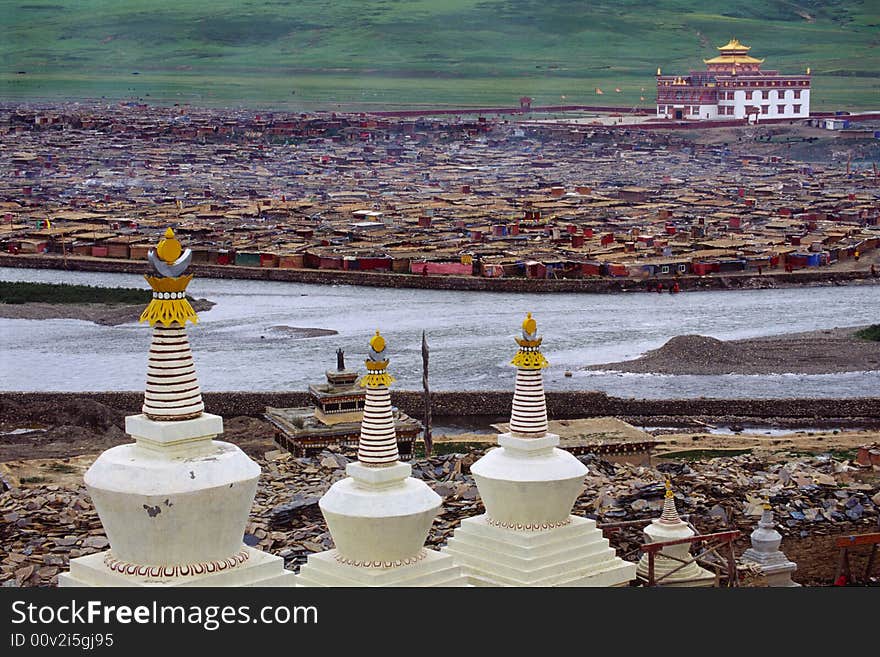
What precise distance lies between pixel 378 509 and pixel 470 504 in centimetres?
479

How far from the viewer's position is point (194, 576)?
6.89m

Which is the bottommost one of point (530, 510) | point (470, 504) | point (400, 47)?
point (470, 504)

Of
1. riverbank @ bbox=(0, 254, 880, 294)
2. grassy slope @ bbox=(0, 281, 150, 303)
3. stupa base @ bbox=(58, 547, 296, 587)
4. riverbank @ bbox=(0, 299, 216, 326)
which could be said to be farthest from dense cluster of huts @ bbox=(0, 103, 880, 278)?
stupa base @ bbox=(58, 547, 296, 587)

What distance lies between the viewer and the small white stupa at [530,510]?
8219 millimetres

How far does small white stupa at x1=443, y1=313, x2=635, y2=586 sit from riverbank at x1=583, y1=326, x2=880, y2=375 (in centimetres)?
1456

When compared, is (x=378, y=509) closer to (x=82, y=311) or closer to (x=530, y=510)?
(x=530, y=510)

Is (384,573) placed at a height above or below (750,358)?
above

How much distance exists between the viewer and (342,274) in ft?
108

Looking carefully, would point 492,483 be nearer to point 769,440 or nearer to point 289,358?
point 769,440

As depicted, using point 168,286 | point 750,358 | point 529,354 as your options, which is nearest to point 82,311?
point 750,358

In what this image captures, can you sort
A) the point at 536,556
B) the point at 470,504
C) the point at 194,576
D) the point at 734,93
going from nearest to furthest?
the point at 194,576
the point at 536,556
the point at 470,504
the point at 734,93

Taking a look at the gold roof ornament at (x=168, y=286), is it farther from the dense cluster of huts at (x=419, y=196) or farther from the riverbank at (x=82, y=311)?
the dense cluster of huts at (x=419, y=196)

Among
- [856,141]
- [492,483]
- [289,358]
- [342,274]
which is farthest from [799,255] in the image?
[856,141]

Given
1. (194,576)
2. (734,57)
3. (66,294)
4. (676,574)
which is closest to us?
(194,576)
